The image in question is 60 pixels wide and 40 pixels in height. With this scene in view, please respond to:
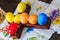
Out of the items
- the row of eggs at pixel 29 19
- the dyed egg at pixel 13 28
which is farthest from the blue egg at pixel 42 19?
the dyed egg at pixel 13 28

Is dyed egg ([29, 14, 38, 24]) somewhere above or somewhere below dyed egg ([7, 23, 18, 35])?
above

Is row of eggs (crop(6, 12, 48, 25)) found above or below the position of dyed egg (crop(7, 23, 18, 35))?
above

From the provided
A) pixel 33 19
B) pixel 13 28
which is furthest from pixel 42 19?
pixel 13 28

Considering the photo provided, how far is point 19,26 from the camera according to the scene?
90 centimetres

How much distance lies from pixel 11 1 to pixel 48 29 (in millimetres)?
385

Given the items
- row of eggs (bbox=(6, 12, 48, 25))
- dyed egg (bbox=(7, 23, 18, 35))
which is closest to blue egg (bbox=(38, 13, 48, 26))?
row of eggs (bbox=(6, 12, 48, 25))

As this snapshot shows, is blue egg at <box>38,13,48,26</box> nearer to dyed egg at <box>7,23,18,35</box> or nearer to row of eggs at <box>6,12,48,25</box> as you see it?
row of eggs at <box>6,12,48,25</box>

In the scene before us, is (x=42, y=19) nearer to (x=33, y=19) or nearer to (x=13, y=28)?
(x=33, y=19)

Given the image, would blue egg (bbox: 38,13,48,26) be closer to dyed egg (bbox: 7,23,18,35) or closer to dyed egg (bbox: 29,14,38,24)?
dyed egg (bbox: 29,14,38,24)

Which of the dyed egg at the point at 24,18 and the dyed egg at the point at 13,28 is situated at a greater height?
the dyed egg at the point at 24,18

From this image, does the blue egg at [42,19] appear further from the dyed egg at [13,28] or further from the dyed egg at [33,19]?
the dyed egg at [13,28]

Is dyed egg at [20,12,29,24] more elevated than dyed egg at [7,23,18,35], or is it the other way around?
dyed egg at [20,12,29,24]

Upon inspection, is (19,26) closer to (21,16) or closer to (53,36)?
(21,16)

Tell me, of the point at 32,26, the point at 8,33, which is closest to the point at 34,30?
the point at 32,26
